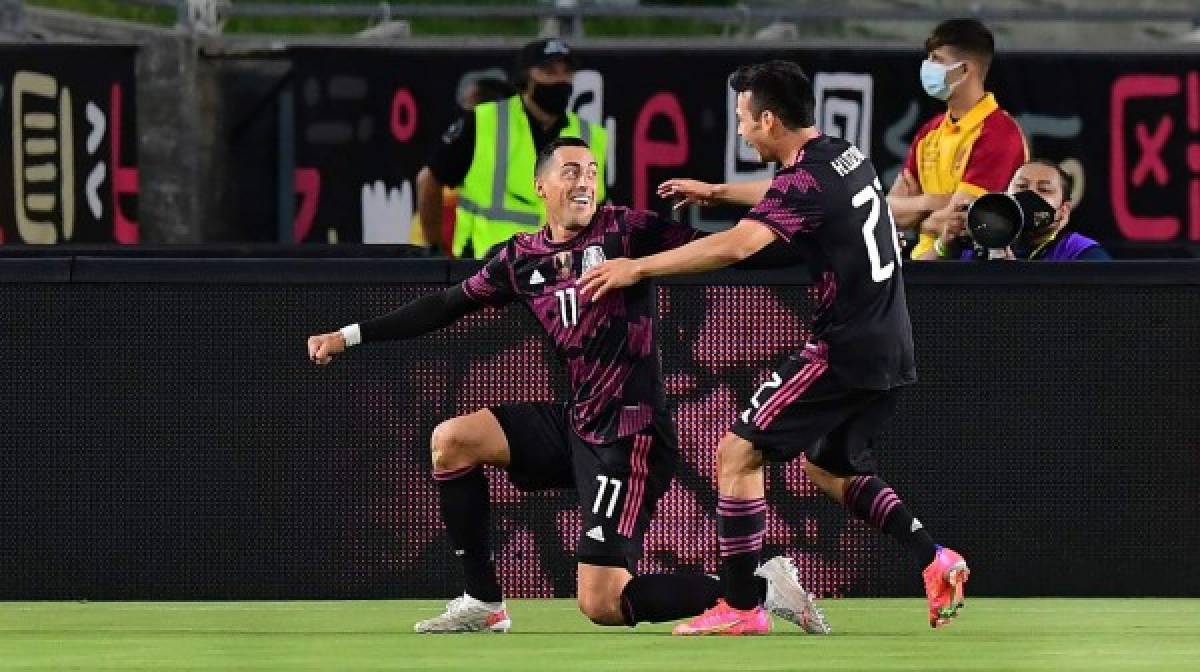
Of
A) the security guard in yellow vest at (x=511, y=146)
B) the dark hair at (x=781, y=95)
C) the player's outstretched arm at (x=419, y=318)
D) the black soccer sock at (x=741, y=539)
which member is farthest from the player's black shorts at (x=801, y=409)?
the security guard in yellow vest at (x=511, y=146)

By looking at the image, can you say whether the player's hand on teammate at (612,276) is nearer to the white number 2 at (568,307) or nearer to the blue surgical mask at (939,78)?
the white number 2 at (568,307)

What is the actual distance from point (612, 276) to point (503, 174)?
12.8 feet

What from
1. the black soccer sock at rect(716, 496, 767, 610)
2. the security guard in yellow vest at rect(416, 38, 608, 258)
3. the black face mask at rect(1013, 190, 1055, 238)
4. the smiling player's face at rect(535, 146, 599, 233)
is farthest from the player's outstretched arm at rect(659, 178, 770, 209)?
the security guard in yellow vest at rect(416, 38, 608, 258)

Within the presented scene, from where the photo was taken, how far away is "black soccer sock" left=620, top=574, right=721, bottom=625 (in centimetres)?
968

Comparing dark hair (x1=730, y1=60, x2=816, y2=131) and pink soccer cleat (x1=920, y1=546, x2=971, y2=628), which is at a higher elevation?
dark hair (x1=730, y1=60, x2=816, y2=131)

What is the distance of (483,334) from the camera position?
1098cm

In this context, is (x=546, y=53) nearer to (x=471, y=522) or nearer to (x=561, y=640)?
(x=471, y=522)

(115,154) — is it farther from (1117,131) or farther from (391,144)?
(1117,131)

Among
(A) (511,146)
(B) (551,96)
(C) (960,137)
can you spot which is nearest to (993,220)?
(C) (960,137)

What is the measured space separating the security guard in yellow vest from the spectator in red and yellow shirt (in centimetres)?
153

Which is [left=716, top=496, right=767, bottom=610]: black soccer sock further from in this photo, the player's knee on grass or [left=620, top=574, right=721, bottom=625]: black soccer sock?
the player's knee on grass

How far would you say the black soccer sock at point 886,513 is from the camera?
9625 mm

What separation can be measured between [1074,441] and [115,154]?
7.31 meters

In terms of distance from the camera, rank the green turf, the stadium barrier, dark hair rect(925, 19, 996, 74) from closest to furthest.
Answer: the green turf
the stadium barrier
dark hair rect(925, 19, 996, 74)
